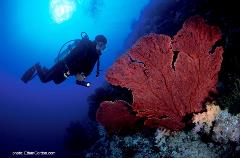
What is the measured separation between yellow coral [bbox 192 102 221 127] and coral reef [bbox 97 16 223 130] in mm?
190

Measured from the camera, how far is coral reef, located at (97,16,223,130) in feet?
14.6

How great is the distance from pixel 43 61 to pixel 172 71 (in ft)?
260

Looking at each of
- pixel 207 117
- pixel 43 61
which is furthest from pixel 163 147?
pixel 43 61

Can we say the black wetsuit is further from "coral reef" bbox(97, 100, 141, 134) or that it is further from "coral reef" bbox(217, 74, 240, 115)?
"coral reef" bbox(217, 74, 240, 115)

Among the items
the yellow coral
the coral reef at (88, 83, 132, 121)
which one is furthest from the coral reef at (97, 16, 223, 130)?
the coral reef at (88, 83, 132, 121)

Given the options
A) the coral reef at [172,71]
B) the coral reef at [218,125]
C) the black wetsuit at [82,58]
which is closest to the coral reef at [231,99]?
the coral reef at [218,125]

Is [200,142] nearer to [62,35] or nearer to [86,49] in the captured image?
[86,49]

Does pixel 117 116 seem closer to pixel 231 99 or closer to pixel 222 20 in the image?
pixel 231 99

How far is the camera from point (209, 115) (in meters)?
4.50

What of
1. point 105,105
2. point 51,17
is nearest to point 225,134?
point 105,105

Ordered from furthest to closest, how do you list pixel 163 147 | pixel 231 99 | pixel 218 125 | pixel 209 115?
pixel 163 147
pixel 231 99
pixel 209 115
pixel 218 125

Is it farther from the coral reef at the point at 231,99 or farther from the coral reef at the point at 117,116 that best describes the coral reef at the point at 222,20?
the coral reef at the point at 117,116

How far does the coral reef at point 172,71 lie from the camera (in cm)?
445

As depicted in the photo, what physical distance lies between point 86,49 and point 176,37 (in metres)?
2.87
